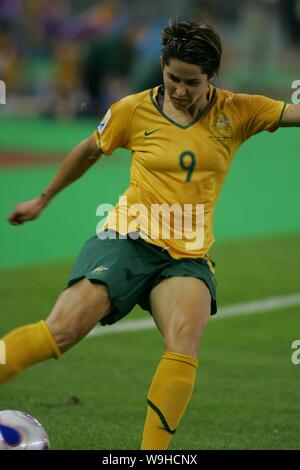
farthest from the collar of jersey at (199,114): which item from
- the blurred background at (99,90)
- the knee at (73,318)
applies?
the blurred background at (99,90)

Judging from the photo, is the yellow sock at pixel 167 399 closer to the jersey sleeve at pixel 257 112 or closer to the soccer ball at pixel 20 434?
the soccer ball at pixel 20 434

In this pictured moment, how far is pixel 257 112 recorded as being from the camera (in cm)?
588

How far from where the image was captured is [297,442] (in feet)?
21.4

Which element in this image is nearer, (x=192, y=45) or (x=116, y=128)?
(x=192, y=45)

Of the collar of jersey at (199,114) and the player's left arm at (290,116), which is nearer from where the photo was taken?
the collar of jersey at (199,114)

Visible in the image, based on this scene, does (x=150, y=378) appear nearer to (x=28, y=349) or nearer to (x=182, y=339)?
(x=182, y=339)

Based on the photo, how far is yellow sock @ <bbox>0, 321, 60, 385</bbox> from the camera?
5.28m

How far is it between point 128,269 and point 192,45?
119 cm

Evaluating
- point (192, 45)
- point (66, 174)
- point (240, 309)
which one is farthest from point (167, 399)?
point (240, 309)

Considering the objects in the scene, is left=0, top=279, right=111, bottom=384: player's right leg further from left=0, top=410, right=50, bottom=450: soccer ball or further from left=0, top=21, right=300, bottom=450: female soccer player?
left=0, top=410, right=50, bottom=450: soccer ball

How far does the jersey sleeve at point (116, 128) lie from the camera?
19.2 ft

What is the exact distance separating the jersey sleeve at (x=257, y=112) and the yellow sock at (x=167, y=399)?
1358mm

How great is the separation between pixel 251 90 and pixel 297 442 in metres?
21.7
